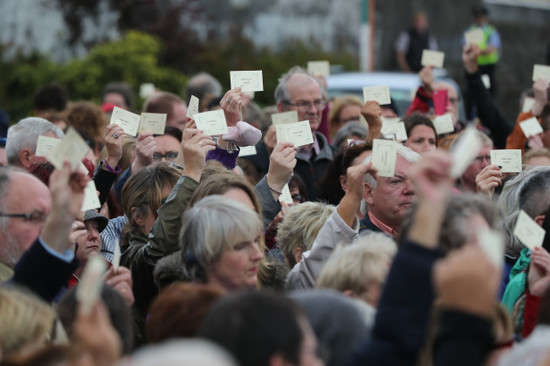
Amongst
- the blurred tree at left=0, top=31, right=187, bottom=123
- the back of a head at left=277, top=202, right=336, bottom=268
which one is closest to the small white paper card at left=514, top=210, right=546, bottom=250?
the back of a head at left=277, top=202, right=336, bottom=268

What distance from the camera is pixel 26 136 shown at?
19.9 feet

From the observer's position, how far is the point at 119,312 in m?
3.67

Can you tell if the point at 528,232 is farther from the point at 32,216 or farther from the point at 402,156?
the point at 32,216

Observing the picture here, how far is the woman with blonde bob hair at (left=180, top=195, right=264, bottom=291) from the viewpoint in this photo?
4.18 metres

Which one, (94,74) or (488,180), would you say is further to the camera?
(94,74)

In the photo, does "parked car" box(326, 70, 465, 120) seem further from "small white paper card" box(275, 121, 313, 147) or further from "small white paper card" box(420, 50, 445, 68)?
"small white paper card" box(275, 121, 313, 147)

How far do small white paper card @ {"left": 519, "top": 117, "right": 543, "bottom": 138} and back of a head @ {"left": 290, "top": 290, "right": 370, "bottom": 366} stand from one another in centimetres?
461

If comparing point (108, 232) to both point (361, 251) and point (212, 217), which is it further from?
point (361, 251)

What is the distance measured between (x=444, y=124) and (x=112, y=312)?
16.1 ft

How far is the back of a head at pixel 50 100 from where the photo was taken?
997 centimetres

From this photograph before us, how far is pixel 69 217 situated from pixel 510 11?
1875cm

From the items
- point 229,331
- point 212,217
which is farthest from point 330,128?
point 229,331

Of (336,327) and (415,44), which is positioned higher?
(336,327)

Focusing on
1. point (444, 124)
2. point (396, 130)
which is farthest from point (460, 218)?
point (444, 124)
